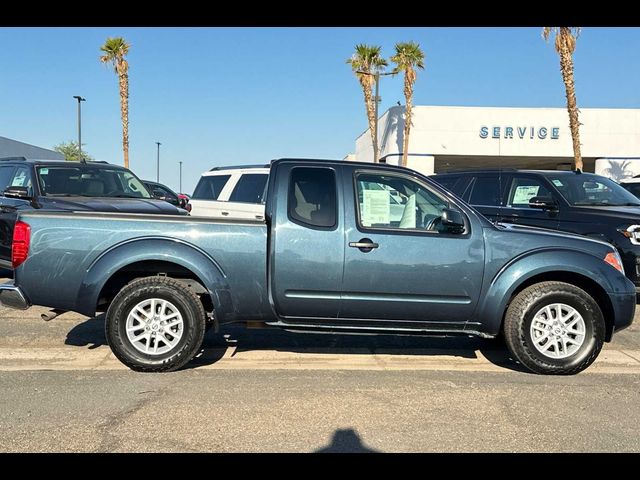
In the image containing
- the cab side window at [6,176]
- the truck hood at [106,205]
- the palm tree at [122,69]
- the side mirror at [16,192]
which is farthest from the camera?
the palm tree at [122,69]

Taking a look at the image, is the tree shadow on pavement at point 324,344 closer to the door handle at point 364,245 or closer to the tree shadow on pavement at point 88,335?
the tree shadow on pavement at point 88,335

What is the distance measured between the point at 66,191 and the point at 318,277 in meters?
4.99

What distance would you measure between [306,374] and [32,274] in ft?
8.45

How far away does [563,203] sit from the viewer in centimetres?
755

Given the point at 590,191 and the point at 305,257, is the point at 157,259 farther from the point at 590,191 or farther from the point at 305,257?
the point at 590,191

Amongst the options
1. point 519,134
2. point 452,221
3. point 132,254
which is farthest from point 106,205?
point 519,134

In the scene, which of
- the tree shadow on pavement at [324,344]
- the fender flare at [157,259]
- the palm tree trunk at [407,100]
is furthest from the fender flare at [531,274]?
the palm tree trunk at [407,100]

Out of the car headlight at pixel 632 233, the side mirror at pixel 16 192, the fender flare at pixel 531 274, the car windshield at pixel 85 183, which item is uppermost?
the car windshield at pixel 85 183

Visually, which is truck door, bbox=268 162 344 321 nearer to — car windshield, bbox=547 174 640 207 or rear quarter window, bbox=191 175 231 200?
car windshield, bbox=547 174 640 207

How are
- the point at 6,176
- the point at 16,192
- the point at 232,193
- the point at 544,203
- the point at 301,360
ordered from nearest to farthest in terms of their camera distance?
the point at 301,360 < the point at 16,192 < the point at 544,203 < the point at 6,176 < the point at 232,193

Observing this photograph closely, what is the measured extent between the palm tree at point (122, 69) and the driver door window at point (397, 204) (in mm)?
22060

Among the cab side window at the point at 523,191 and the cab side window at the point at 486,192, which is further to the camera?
the cab side window at the point at 486,192

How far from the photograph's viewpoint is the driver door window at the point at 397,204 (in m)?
4.79

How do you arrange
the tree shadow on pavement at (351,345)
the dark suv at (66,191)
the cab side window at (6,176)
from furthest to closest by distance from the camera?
the cab side window at (6,176) → the dark suv at (66,191) → the tree shadow on pavement at (351,345)
